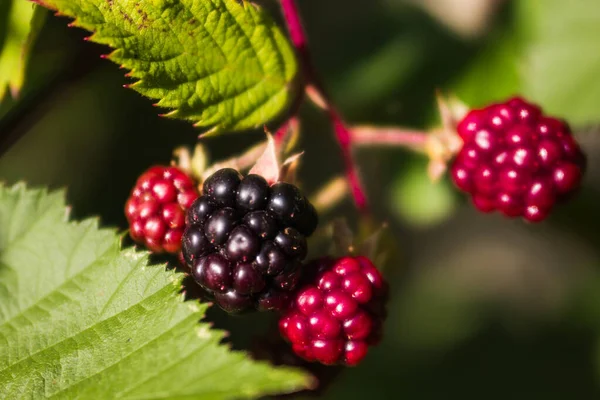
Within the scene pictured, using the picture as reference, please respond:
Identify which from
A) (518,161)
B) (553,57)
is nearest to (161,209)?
(518,161)

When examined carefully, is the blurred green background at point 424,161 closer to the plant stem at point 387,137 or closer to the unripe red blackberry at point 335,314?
the plant stem at point 387,137

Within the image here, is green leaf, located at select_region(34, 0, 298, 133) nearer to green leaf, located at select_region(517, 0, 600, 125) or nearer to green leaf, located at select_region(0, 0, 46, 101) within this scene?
green leaf, located at select_region(0, 0, 46, 101)

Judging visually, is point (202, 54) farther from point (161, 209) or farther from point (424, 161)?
point (424, 161)

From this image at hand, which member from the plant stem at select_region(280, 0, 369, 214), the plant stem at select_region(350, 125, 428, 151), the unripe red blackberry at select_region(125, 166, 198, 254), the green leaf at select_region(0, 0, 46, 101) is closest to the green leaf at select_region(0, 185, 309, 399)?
the unripe red blackberry at select_region(125, 166, 198, 254)

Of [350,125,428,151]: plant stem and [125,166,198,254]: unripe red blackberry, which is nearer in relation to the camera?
[125,166,198,254]: unripe red blackberry

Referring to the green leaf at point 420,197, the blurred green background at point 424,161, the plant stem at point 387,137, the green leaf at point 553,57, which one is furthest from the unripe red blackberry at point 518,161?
the green leaf at point 420,197
